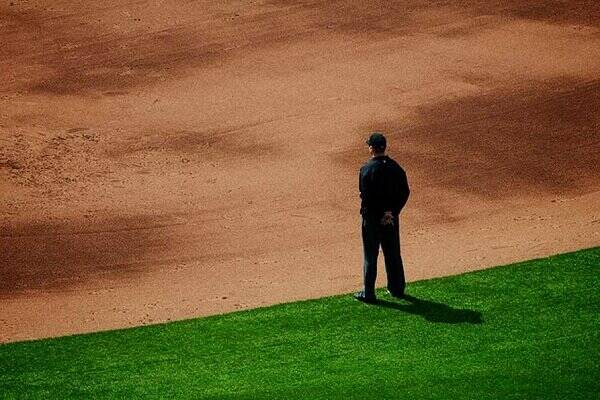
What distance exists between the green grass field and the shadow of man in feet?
0.06

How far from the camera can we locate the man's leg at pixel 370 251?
10.1 metres

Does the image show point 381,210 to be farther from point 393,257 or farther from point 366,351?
point 366,351

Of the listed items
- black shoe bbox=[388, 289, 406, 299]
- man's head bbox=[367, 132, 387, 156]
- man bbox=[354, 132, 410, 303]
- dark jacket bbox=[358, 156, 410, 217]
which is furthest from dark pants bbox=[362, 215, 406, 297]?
man's head bbox=[367, 132, 387, 156]

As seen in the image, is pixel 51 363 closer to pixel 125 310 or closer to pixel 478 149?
pixel 125 310

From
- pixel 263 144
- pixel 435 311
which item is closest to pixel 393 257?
pixel 435 311

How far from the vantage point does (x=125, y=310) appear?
10.8 meters

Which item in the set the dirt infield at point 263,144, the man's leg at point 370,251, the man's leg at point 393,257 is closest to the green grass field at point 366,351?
the man's leg at point 393,257

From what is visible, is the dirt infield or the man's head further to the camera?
the dirt infield

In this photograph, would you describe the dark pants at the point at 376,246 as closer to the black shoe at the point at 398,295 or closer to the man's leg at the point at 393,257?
the man's leg at the point at 393,257

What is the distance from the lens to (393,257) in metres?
10.2

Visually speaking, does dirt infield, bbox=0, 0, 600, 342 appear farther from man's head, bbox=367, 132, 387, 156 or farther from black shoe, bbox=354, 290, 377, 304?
man's head, bbox=367, 132, 387, 156

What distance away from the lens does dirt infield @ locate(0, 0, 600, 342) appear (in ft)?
38.0

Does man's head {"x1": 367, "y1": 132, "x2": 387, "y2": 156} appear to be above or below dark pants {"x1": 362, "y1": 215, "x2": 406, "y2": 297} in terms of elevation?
above

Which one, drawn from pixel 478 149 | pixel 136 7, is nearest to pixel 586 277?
pixel 478 149
